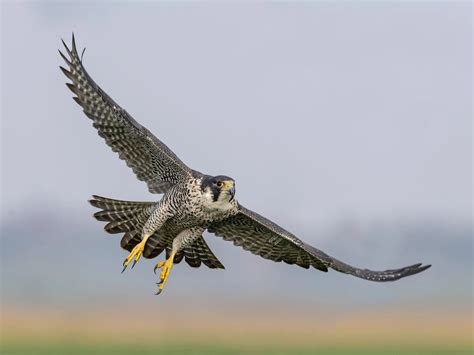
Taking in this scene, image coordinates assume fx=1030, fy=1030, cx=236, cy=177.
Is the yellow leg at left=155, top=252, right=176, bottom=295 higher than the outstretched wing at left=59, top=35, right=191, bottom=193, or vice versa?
the outstretched wing at left=59, top=35, right=191, bottom=193

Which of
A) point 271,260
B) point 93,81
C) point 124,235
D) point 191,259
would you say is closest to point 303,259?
point 271,260

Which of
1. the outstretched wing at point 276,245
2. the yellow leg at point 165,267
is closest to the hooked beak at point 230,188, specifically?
the outstretched wing at point 276,245

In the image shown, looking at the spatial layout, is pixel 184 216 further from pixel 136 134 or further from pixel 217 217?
pixel 136 134

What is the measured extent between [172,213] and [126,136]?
4.69 feet

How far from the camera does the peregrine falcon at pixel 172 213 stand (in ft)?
49.3

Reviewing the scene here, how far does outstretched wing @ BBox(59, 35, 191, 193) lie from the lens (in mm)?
15195

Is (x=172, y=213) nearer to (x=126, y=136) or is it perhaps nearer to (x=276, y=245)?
(x=126, y=136)

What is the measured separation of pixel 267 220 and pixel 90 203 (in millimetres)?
2817

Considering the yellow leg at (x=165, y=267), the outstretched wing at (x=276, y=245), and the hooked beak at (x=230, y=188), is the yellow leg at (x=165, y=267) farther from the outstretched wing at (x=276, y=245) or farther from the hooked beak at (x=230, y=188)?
the hooked beak at (x=230, y=188)

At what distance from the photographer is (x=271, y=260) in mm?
16516

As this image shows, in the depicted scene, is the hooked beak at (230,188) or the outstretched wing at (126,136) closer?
the hooked beak at (230,188)

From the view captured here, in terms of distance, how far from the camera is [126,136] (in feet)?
51.4

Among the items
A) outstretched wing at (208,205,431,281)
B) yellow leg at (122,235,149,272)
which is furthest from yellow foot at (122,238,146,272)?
outstretched wing at (208,205,431,281)

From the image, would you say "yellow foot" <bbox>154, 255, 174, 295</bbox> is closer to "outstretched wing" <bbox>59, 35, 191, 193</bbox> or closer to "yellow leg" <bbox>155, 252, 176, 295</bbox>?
"yellow leg" <bbox>155, 252, 176, 295</bbox>
